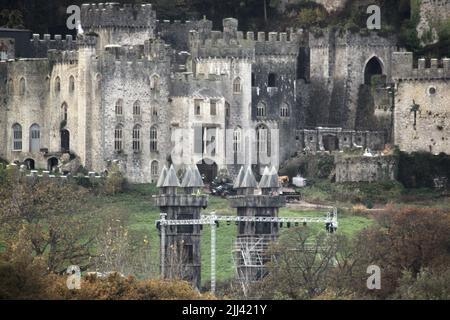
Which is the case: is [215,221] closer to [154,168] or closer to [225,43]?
[154,168]

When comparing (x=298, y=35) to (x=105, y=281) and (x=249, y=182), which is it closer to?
(x=249, y=182)

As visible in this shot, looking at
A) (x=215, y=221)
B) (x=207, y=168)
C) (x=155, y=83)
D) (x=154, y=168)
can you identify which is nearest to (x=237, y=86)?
(x=207, y=168)

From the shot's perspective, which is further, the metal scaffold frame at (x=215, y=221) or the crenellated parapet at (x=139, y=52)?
the crenellated parapet at (x=139, y=52)

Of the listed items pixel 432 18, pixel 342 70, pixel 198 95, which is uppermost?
pixel 432 18

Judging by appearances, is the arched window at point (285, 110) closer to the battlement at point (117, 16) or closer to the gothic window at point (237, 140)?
the gothic window at point (237, 140)

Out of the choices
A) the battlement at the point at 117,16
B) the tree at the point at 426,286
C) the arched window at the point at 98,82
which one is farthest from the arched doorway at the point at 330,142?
the tree at the point at 426,286
